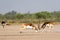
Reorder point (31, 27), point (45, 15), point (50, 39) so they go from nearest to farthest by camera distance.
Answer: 1. point (50, 39)
2. point (31, 27)
3. point (45, 15)

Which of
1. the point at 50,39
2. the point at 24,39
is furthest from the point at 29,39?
the point at 50,39

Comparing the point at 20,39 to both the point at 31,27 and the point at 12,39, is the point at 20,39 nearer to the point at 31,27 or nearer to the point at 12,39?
the point at 12,39

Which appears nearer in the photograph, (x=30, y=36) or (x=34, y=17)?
(x=30, y=36)

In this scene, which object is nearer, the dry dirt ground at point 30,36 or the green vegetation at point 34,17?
the dry dirt ground at point 30,36

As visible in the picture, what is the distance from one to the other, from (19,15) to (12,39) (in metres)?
40.4

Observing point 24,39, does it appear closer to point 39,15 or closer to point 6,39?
point 6,39

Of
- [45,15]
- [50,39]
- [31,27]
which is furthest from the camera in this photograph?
[45,15]

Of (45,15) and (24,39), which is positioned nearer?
(24,39)

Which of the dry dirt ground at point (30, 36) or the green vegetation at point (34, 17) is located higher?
the green vegetation at point (34, 17)

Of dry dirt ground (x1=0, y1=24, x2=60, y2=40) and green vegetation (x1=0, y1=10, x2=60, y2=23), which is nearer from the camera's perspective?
dry dirt ground (x1=0, y1=24, x2=60, y2=40)

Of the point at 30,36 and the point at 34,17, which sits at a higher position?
the point at 34,17

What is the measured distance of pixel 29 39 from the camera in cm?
1295

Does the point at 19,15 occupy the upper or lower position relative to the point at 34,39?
upper

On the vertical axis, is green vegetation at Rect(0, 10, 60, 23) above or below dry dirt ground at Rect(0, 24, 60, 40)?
above
